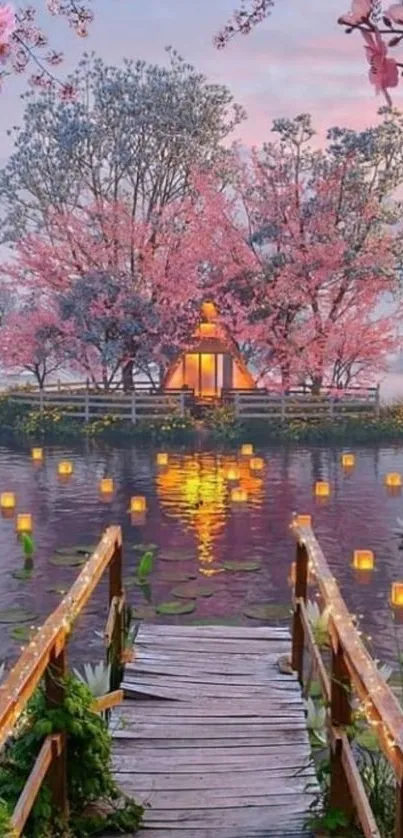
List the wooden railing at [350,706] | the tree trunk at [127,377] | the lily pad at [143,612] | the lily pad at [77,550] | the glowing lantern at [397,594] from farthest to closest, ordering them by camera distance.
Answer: the tree trunk at [127,377]
the lily pad at [77,550]
the glowing lantern at [397,594]
the lily pad at [143,612]
the wooden railing at [350,706]

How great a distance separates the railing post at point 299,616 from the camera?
4.58 m

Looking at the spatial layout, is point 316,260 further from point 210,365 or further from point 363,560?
point 363,560

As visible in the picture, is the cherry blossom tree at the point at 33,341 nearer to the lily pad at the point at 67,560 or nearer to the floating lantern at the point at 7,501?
the floating lantern at the point at 7,501

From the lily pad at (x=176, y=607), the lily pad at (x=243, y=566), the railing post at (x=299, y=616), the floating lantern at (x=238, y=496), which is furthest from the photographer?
the floating lantern at (x=238, y=496)

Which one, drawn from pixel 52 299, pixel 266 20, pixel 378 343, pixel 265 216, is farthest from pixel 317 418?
pixel 266 20

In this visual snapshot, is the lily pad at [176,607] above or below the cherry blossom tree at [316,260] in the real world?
below

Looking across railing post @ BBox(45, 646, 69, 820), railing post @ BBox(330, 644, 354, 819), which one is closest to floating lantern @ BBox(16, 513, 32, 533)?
railing post @ BBox(45, 646, 69, 820)

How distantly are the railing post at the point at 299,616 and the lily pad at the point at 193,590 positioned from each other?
12.4 feet

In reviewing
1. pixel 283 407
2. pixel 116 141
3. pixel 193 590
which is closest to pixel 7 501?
pixel 193 590

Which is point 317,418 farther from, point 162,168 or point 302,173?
point 162,168

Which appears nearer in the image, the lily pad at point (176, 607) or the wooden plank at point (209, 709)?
the wooden plank at point (209, 709)

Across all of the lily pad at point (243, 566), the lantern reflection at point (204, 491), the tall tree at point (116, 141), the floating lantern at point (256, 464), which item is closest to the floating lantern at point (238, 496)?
the lantern reflection at point (204, 491)

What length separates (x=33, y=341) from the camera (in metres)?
23.0

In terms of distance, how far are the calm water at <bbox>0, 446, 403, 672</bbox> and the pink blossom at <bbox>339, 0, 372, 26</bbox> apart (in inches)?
229
